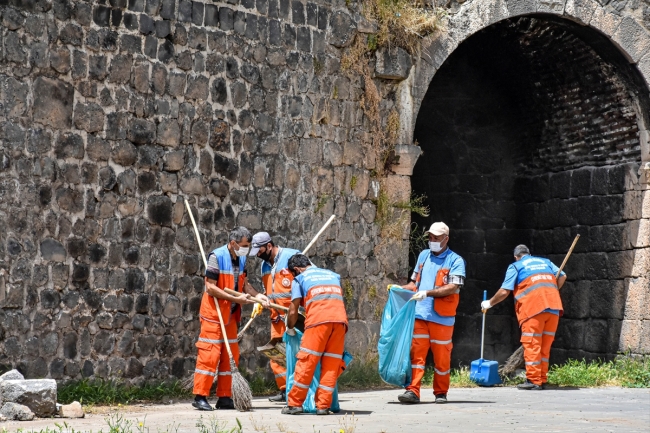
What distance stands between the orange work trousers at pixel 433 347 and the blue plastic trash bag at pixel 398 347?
0.18 ft

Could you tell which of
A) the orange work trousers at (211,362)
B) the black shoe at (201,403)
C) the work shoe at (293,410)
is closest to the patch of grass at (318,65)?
the orange work trousers at (211,362)

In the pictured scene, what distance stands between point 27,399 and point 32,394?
5 centimetres

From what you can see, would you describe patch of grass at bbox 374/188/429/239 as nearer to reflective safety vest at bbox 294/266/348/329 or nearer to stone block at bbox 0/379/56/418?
reflective safety vest at bbox 294/266/348/329

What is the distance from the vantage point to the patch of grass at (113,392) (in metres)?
8.81

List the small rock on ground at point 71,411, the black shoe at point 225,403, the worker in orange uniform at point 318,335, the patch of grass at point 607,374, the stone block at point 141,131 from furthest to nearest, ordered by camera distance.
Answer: the patch of grass at point 607,374 < the stone block at point 141,131 < the black shoe at point 225,403 < the worker in orange uniform at point 318,335 < the small rock on ground at point 71,411

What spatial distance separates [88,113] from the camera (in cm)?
920

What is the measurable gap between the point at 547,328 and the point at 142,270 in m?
4.16

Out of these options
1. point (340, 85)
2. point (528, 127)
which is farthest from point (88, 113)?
point (528, 127)

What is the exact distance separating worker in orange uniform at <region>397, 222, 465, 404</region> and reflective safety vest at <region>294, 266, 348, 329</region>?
1.14 m

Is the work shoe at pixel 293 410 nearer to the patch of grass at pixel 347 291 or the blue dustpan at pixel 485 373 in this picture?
the patch of grass at pixel 347 291

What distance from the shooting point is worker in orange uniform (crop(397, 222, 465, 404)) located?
362 inches

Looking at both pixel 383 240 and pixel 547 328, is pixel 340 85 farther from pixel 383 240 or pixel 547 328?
pixel 547 328

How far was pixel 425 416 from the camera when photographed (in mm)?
8141

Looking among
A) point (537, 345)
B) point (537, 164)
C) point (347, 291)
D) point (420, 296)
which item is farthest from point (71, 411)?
point (537, 164)
